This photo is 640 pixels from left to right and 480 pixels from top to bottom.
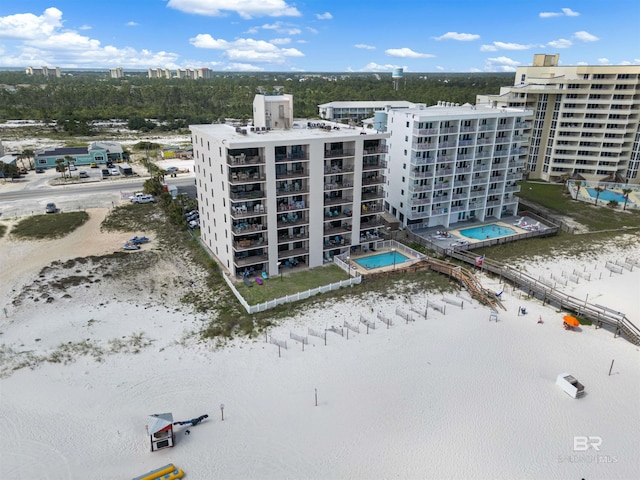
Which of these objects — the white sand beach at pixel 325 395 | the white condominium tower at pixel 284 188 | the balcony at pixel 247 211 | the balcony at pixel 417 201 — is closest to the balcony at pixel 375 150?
the white condominium tower at pixel 284 188

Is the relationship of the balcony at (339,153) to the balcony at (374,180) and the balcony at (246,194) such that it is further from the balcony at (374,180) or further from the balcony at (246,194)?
the balcony at (246,194)

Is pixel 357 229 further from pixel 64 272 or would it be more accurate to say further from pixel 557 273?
pixel 64 272

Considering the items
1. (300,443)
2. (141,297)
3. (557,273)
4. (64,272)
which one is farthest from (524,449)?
(64,272)

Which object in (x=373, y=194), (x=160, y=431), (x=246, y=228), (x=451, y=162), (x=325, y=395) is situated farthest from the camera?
(x=451, y=162)

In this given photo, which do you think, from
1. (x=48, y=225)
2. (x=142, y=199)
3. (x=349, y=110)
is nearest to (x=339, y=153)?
(x=142, y=199)

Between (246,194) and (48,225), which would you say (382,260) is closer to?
(246,194)

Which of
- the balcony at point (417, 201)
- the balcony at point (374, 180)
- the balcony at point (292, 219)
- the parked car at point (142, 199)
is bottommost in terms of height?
the parked car at point (142, 199)

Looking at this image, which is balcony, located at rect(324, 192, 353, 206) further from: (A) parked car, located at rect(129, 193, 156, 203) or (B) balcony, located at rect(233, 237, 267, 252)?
(A) parked car, located at rect(129, 193, 156, 203)
